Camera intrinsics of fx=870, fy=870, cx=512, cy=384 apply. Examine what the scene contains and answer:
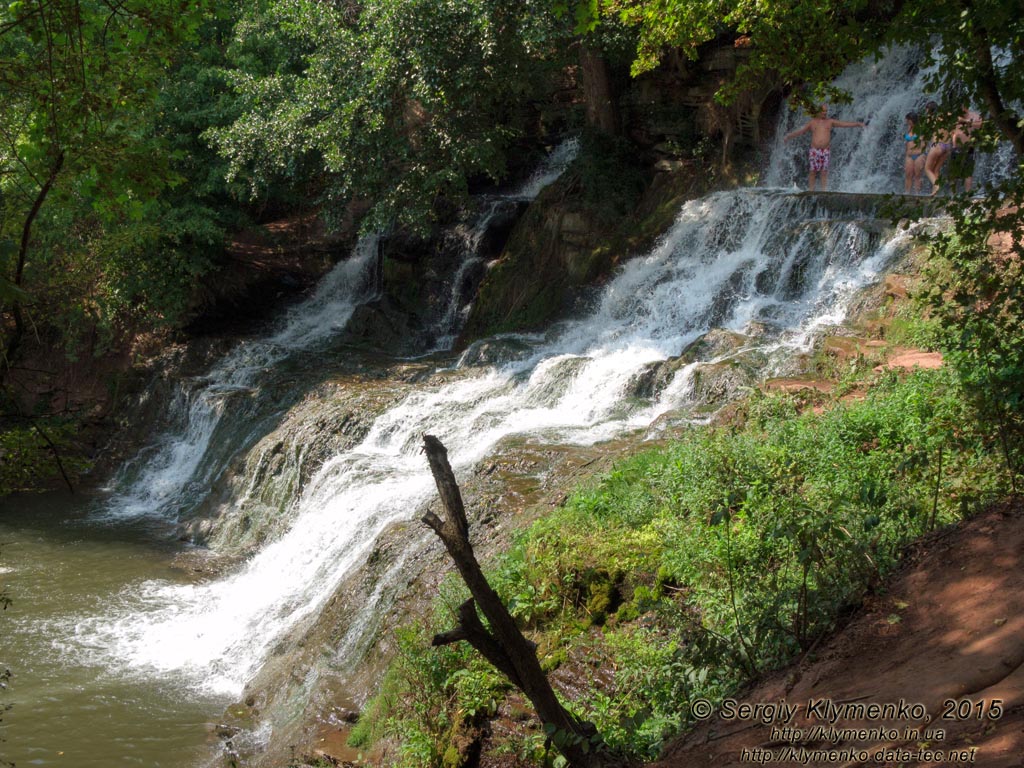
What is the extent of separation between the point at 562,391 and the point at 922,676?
24.5 ft

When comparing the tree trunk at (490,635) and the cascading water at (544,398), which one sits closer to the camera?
the tree trunk at (490,635)

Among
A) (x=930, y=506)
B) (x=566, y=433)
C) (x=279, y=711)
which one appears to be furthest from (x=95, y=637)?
(x=930, y=506)

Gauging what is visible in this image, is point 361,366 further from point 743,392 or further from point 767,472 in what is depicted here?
point 767,472

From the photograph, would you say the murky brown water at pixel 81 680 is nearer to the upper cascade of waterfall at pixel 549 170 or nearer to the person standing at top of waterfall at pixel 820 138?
the upper cascade of waterfall at pixel 549 170

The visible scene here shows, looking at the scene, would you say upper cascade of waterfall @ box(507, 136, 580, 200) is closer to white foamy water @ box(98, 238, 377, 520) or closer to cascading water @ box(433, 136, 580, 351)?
cascading water @ box(433, 136, 580, 351)

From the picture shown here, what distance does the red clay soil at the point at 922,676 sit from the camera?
307cm

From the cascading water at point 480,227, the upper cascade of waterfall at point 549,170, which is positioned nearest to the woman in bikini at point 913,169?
the cascading water at point 480,227

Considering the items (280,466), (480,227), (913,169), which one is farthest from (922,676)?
(480,227)

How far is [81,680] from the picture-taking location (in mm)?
8227

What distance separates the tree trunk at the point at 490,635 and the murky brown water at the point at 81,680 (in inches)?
166

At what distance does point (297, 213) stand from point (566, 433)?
1360cm

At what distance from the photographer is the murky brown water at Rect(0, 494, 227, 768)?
7152 millimetres

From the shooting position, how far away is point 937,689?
336 centimetres

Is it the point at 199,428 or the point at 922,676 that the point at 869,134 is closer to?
the point at 922,676
